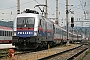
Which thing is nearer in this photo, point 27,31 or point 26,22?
point 27,31

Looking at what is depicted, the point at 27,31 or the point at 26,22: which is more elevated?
the point at 26,22

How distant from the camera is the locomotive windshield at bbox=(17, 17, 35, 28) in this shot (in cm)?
2539

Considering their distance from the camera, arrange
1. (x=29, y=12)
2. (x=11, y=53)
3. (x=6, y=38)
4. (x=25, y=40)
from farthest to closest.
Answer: (x=6, y=38), (x=29, y=12), (x=25, y=40), (x=11, y=53)

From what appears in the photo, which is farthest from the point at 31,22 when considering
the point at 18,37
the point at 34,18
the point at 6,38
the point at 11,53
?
the point at 6,38

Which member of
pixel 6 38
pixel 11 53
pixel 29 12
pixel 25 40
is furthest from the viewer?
pixel 6 38

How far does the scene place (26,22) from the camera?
1005 inches

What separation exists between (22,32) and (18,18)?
5.59 feet

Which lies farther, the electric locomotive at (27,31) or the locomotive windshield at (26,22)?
the locomotive windshield at (26,22)

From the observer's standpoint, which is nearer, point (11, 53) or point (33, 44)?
point (11, 53)

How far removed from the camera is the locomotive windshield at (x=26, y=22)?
25.4 meters

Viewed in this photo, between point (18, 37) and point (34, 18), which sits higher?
point (34, 18)

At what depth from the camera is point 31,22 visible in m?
25.6

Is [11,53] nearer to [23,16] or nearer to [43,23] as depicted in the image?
[23,16]

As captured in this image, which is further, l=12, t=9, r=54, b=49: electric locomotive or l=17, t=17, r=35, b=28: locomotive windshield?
l=17, t=17, r=35, b=28: locomotive windshield
